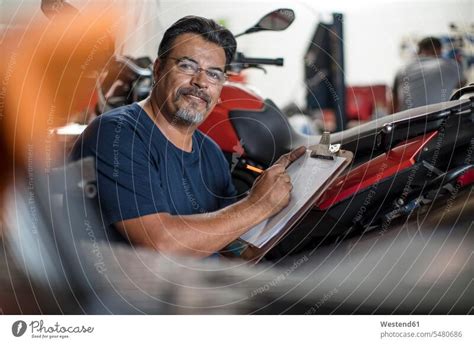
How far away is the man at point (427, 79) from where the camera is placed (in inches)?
64.7

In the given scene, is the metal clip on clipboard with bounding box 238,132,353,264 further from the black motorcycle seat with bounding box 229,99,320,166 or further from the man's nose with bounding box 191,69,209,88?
the man's nose with bounding box 191,69,209,88

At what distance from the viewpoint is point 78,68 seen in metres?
1.60

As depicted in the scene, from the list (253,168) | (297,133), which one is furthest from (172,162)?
(297,133)

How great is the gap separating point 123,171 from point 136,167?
0.03m

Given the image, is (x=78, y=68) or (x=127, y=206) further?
(x=78, y=68)

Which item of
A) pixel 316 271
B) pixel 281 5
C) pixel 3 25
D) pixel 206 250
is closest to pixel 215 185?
pixel 206 250

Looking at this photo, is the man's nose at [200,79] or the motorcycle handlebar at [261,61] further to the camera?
the motorcycle handlebar at [261,61]

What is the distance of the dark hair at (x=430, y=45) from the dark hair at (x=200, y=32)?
0.41m

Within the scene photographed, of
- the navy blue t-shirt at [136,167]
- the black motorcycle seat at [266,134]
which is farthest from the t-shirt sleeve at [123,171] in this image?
the black motorcycle seat at [266,134]

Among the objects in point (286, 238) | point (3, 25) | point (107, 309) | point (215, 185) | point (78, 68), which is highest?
point (3, 25)

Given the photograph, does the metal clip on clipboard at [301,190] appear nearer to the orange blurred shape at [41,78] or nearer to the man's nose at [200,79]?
the man's nose at [200,79]

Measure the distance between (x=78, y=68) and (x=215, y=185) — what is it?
36 centimetres

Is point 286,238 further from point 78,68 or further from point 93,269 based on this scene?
point 78,68

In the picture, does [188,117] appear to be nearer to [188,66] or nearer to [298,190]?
[188,66]
